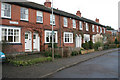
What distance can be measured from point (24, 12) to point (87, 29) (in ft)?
59.4

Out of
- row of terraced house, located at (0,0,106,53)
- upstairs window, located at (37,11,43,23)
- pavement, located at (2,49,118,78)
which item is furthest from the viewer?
upstairs window, located at (37,11,43,23)

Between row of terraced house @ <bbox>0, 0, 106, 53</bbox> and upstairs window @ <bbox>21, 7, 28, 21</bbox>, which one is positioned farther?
upstairs window @ <bbox>21, 7, 28, 21</bbox>

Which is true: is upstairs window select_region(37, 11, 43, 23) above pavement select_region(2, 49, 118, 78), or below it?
above

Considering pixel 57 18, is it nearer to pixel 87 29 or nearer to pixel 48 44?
pixel 48 44

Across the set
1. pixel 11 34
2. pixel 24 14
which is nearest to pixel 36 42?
pixel 24 14

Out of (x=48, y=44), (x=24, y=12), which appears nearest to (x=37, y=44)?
(x=48, y=44)

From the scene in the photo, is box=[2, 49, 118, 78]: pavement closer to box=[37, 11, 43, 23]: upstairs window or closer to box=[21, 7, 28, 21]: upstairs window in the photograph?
box=[21, 7, 28, 21]: upstairs window

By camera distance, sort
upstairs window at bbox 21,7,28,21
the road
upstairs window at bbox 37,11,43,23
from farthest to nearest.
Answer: upstairs window at bbox 37,11,43,23
upstairs window at bbox 21,7,28,21
the road

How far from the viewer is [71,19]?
25.1 m

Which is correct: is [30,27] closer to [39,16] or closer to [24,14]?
[24,14]

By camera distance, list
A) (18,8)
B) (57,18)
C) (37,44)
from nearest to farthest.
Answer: (18,8)
(37,44)
(57,18)

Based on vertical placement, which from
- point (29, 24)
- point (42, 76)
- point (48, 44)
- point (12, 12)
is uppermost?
point (12, 12)

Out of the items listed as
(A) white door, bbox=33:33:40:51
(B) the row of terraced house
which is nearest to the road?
(B) the row of terraced house

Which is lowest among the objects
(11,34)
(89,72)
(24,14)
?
(89,72)
